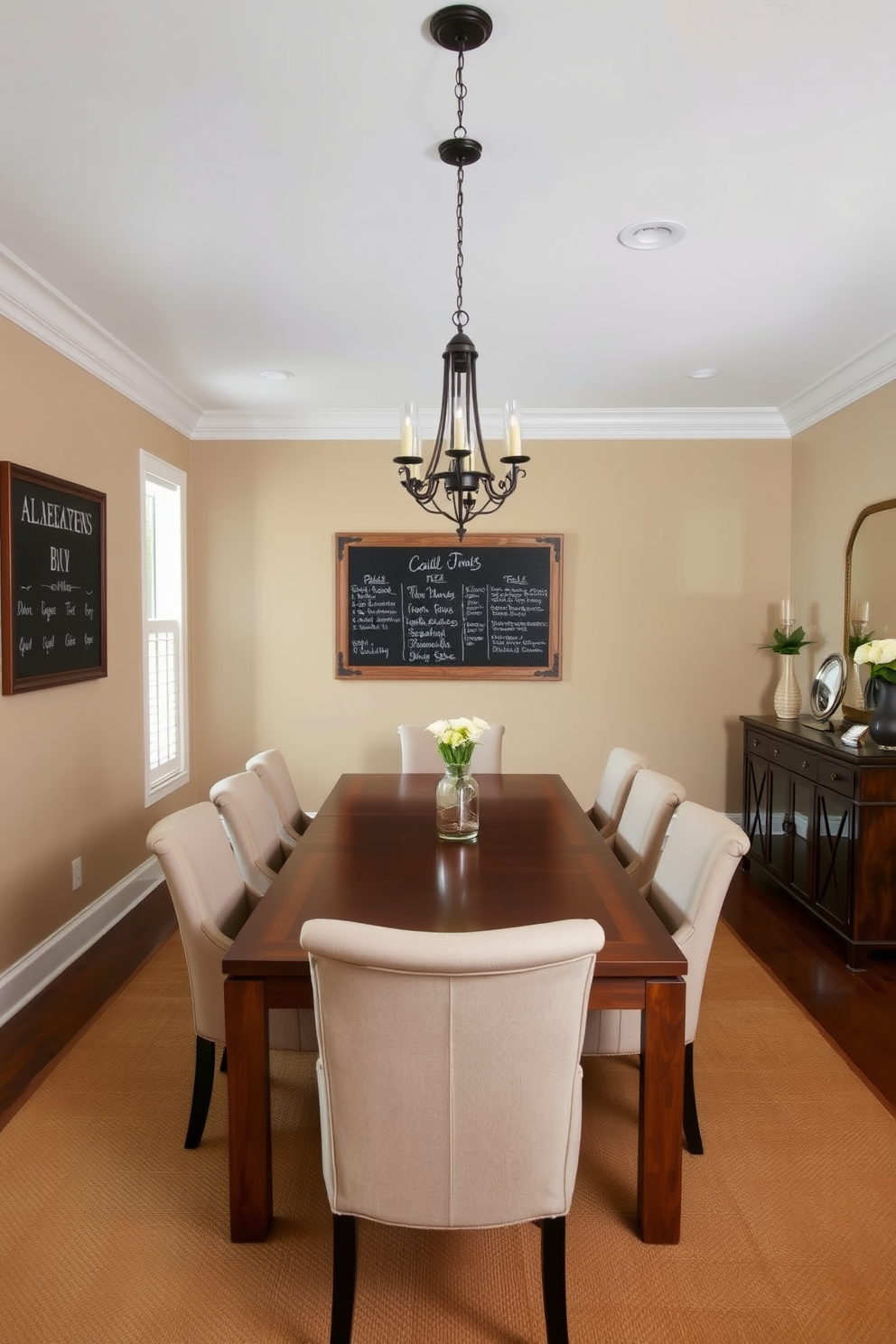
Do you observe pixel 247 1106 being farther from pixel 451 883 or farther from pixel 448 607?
pixel 448 607

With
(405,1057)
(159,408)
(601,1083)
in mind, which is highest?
(159,408)

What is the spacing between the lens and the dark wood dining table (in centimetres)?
173

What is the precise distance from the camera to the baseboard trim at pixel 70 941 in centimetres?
289

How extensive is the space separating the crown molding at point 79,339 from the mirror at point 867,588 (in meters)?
3.39

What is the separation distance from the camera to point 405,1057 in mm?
1422

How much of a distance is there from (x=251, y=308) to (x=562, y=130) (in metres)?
1.53

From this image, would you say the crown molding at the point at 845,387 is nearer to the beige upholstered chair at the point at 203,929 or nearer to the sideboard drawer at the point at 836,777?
the sideboard drawer at the point at 836,777

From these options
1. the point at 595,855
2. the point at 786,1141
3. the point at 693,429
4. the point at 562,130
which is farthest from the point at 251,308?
the point at 786,1141

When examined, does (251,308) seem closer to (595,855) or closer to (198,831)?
(198,831)

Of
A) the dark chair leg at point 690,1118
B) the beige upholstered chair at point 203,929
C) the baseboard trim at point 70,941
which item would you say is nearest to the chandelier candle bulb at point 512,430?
the beige upholstered chair at point 203,929

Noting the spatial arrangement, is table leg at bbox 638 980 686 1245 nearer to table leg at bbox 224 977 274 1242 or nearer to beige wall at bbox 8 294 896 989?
table leg at bbox 224 977 274 1242

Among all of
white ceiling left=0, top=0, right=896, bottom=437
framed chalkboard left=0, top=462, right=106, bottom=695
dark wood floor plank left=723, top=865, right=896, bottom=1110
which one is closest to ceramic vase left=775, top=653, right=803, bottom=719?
dark wood floor plank left=723, top=865, right=896, bottom=1110

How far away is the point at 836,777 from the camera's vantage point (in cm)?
339

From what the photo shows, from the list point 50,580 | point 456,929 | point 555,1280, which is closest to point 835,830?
point 456,929
